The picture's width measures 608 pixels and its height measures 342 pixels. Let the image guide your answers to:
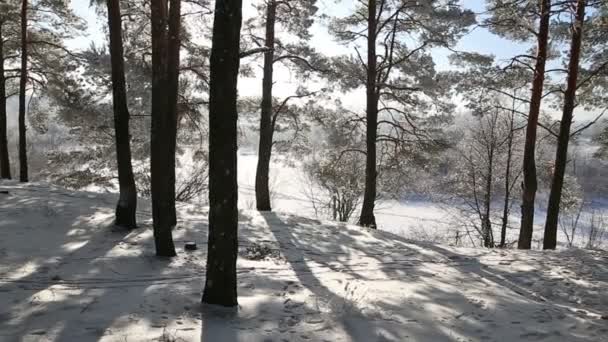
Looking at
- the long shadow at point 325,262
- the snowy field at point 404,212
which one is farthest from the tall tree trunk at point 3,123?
the snowy field at point 404,212

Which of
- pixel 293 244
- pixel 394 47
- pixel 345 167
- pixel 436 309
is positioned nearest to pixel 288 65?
pixel 394 47

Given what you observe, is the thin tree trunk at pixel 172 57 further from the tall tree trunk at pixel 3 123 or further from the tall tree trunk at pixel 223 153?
the tall tree trunk at pixel 3 123

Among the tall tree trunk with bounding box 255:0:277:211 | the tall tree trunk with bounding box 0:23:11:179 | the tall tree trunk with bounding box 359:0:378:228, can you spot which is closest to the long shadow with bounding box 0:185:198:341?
the tall tree trunk with bounding box 255:0:277:211

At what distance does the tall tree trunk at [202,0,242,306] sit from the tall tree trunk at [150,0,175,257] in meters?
2.26

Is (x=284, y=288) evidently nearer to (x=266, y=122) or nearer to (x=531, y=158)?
(x=266, y=122)

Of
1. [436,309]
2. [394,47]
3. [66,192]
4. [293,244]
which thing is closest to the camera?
[436,309]

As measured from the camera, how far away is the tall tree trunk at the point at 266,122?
1266cm

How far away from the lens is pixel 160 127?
6.65 metres

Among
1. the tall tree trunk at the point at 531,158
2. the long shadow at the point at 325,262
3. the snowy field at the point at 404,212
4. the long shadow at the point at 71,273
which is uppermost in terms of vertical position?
the tall tree trunk at the point at 531,158

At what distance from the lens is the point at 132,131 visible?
16.6 metres

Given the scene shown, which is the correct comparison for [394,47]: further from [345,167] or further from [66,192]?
[345,167]

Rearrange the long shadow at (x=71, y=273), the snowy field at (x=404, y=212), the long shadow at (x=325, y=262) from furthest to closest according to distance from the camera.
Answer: the snowy field at (x=404, y=212), the long shadow at (x=325, y=262), the long shadow at (x=71, y=273)

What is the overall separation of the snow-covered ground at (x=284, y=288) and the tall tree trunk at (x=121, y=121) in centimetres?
43

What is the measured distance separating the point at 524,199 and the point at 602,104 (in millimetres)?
3462
